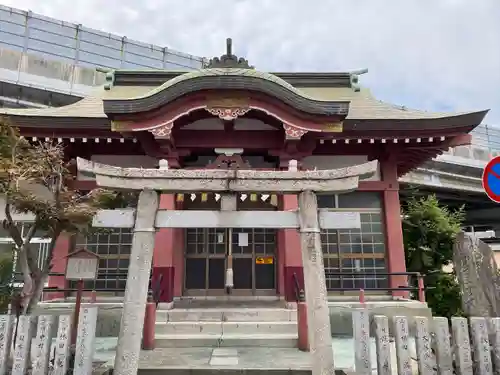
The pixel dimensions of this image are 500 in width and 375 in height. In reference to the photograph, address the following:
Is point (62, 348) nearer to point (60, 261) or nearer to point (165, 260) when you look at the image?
point (165, 260)

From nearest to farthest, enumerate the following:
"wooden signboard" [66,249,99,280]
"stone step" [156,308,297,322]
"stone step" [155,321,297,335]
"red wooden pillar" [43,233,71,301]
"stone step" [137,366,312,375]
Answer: "stone step" [137,366,312,375] → "wooden signboard" [66,249,99,280] → "stone step" [155,321,297,335] → "stone step" [156,308,297,322] → "red wooden pillar" [43,233,71,301]

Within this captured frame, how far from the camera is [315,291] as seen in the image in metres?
5.17

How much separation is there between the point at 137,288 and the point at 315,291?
92.0 inches

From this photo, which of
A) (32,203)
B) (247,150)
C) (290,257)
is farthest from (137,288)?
(247,150)

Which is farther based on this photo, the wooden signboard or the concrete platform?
the wooden signboard

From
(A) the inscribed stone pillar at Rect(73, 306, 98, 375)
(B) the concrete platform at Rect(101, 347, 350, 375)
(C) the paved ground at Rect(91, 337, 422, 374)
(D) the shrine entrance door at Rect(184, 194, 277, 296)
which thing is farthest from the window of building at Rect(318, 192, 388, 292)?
(A) the inscribed stone pillar at Rect(73, 306, 98, 375)

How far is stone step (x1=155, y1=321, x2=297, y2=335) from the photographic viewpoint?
26.7 feet

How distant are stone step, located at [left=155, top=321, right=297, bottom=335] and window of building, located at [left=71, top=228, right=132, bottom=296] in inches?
101

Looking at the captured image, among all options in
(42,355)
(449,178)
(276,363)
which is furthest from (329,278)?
(449,178)

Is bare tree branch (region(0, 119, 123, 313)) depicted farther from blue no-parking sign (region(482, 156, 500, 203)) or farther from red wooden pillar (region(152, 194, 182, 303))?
blue no-parking sign (region(482, 156, 500, 203))

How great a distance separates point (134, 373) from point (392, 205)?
25.3 feet

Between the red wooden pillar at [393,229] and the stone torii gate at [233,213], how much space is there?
492cm

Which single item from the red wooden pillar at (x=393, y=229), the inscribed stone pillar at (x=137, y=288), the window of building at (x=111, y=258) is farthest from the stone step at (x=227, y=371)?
the red wooden pillar at (x=393, y=229)

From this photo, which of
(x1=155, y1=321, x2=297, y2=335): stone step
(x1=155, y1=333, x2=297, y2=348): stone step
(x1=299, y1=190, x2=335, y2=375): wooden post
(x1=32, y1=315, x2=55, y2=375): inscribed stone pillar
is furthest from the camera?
(x1=155, y1=321, x2=297, y2=335): stone step
